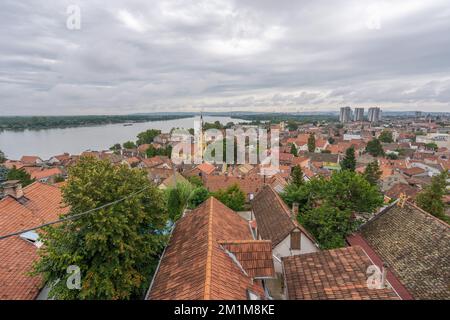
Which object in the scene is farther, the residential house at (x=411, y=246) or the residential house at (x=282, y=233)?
the residential house at (x=282, y=233)

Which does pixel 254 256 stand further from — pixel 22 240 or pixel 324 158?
pixel 324 158

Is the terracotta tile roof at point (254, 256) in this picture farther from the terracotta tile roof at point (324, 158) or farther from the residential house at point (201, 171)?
the terracotta tile roof at point (324, 158)

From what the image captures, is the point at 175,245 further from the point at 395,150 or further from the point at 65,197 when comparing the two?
the point at 395,150

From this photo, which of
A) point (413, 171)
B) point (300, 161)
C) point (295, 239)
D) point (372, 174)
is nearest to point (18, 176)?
point (295, 239)

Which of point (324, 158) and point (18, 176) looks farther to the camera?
point (324, 158)

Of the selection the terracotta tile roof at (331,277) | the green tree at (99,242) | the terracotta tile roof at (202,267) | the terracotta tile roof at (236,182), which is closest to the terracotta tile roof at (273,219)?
the terracotta tile roof at (331,277)

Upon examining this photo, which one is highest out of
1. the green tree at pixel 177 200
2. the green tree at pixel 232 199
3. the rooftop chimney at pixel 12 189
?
the rooftop chimney at pixel 12 189

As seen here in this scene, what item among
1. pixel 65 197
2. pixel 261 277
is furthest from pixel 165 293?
pixel 65 197
